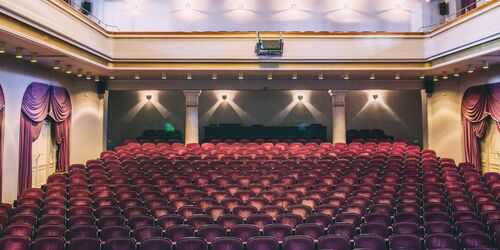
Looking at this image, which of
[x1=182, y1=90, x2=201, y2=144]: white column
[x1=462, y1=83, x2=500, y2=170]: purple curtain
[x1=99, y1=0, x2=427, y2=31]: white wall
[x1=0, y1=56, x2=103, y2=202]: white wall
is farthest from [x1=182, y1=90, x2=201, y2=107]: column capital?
[x1=462, y1=83, x2=500, y2=170]: purple curtain

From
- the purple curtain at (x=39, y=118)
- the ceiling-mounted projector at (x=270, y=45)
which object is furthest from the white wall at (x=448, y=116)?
the purple curtain at (x=39, y=118)

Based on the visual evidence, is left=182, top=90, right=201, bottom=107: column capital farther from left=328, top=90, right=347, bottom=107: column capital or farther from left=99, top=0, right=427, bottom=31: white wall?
left=328, top=90, right=347, bottom=107: column capital

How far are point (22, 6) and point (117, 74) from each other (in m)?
5.32

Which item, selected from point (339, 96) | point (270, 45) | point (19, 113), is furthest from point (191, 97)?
point (19, 113)

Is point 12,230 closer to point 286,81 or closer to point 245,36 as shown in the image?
point 245,36

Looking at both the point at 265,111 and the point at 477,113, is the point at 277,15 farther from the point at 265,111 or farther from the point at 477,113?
the point at 477,113

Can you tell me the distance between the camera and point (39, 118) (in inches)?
355

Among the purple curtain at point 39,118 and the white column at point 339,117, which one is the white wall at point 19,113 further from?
the white column at point 339,117

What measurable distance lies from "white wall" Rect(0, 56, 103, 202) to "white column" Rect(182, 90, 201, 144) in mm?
2517

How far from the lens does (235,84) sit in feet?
41.3

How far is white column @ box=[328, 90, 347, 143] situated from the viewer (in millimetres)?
12461

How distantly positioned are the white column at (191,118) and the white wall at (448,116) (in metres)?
6.94

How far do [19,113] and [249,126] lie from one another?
7.28 meters

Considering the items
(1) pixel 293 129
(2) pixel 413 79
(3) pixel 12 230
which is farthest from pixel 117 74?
(2) pixel 413 79
